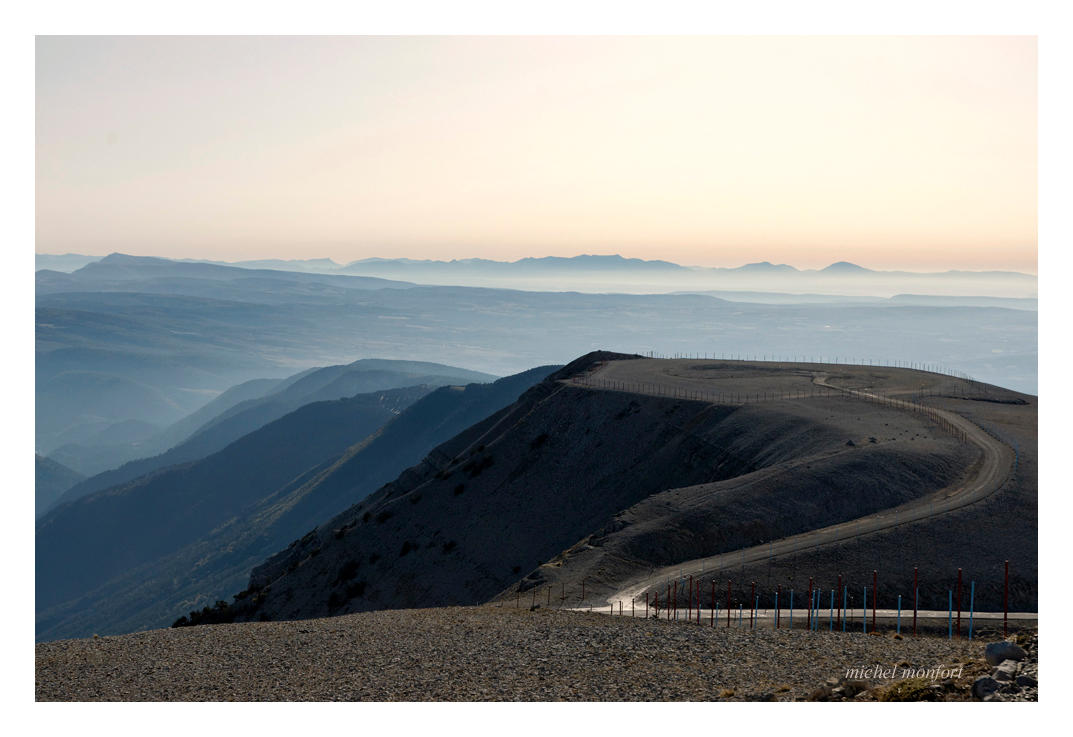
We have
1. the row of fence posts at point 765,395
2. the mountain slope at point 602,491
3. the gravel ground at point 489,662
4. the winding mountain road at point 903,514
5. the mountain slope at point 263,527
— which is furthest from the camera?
the mountain slope at point 263,527

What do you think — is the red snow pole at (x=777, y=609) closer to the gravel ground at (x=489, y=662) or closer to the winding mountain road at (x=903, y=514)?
the winding mountain road at (x=903, y=514)

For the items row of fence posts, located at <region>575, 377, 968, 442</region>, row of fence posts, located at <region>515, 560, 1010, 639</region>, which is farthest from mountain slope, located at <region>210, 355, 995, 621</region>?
row of fence posts, located at <region>515, 560, 1010, 639</region>

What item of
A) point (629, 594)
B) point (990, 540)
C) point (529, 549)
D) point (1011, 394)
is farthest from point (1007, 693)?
point (1011, 394)

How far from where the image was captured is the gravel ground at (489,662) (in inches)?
824

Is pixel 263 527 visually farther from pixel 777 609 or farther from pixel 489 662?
pixel 489 662

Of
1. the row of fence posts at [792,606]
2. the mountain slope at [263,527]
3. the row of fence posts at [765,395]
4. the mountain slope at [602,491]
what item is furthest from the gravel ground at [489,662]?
the mountain slope at [263,527]

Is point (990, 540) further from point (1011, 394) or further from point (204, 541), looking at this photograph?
point (204, 541)

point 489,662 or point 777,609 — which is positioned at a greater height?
point 489,662

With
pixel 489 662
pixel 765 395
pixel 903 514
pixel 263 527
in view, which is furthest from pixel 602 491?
pixel 263 527

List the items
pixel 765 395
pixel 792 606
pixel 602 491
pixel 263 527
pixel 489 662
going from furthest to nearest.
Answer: pixel 263 527
pixel 765 395
pixel 602 491
pixel 792 606
pixel 489 662

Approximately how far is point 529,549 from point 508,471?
37.9ft

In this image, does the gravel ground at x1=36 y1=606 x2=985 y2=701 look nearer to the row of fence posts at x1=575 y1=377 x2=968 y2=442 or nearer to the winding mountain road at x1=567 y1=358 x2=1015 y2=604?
the winding mountain road at x1=567 y1=358 x2=1015 y2=604

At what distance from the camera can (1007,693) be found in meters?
15.6

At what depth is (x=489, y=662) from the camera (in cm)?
2358
